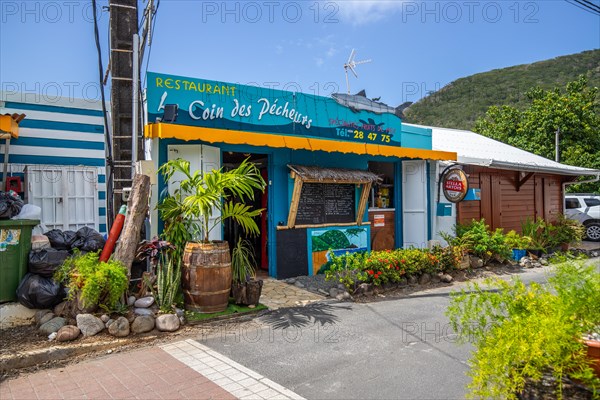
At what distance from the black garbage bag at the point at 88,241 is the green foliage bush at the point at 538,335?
204 inches

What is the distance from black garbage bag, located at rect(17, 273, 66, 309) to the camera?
5.30 metres

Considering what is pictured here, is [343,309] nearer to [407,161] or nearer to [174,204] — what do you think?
[174,204]

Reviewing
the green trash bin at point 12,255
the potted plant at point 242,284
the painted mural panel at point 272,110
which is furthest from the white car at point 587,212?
the green trash bin at point 12,255

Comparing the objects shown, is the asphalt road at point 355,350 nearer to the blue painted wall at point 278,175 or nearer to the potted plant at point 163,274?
the potted plant at point 163,274

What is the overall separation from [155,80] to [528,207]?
1267 centimetres

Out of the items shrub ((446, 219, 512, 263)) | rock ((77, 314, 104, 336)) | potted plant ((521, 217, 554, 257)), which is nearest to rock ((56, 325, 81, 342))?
rock ((77, 314, 104, 336))

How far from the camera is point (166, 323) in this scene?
5.34m

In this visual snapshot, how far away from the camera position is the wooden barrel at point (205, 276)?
18.9 ft

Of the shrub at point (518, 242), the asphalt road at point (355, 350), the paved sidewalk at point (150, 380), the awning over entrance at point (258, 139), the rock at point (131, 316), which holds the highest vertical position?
the awning over entrance at point (258, 139)

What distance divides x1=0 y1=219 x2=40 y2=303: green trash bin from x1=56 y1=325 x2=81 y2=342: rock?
115 centimetres

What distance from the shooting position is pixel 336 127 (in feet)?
31.3

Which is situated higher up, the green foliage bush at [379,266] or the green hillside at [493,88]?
the green hillside at [493,88]

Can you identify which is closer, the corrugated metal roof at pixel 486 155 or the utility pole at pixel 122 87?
the utility pole at pixel 122 87

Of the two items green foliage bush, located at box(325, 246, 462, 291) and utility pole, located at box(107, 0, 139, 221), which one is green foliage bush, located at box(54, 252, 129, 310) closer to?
utility pole, located at box(107, 0, 139, 221)
